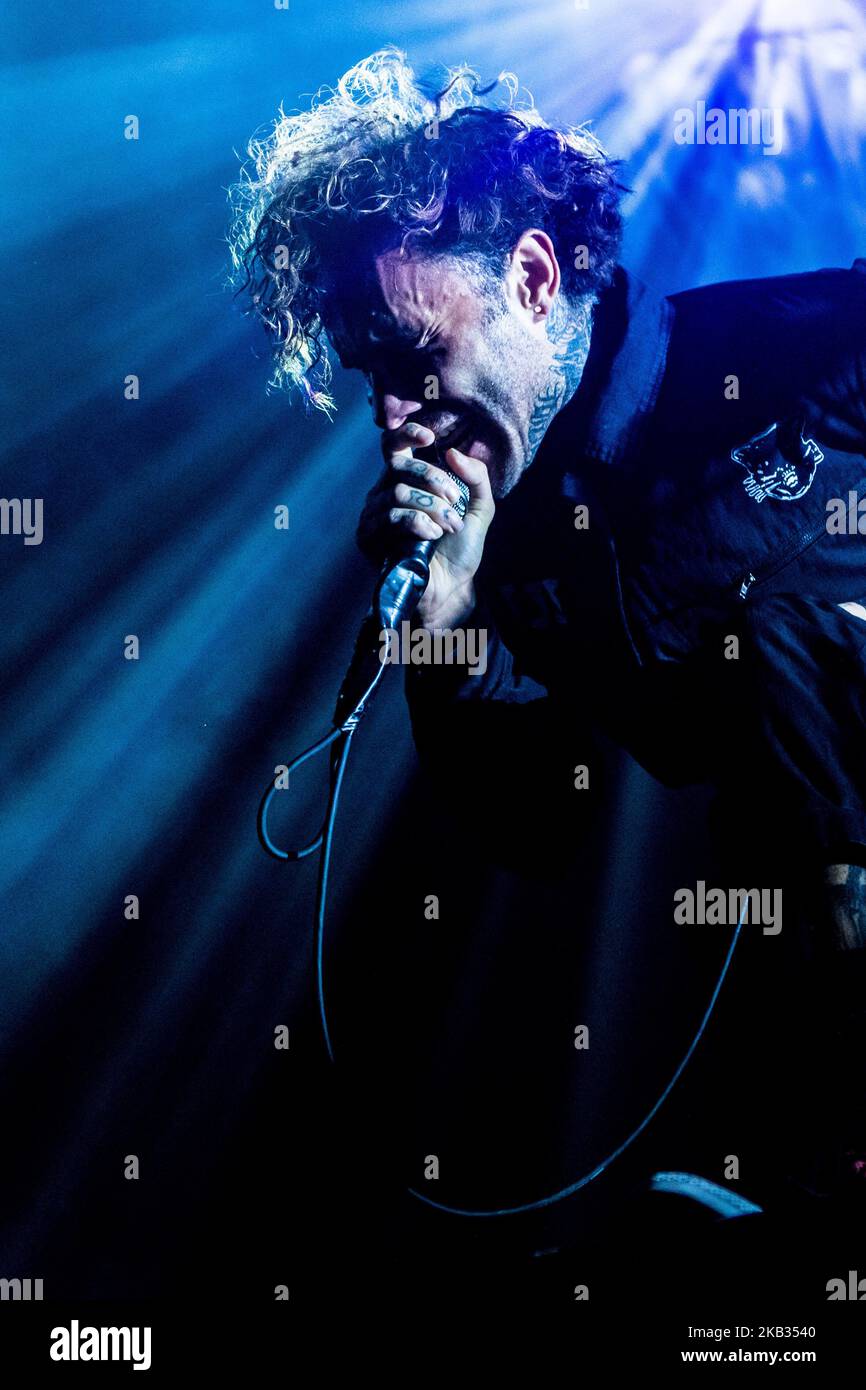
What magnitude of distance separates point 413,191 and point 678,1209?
1386 mm

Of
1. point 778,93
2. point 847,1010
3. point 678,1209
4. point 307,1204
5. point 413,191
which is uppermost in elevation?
point 778,93

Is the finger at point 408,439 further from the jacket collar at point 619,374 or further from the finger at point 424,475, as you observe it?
the jacket collar at point 619,374

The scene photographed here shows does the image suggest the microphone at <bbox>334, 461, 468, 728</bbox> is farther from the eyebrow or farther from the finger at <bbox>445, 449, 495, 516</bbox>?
the eyebrow

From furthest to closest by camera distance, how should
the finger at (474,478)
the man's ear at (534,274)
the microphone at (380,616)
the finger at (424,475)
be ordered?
the man's ear at (534,274) → the finger at (474,478) → the finger at (424,475) → the microphone at (380,616)

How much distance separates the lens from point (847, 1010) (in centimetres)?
90

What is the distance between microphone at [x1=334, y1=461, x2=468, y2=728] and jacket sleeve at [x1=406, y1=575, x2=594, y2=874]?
333 millimetres

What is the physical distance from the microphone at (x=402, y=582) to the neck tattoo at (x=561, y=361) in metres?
0.46

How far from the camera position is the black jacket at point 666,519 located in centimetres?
137

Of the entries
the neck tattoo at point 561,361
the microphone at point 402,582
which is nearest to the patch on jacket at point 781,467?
the neck tattoo at point 561,361

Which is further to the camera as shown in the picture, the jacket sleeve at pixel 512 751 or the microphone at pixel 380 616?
the jacket sleeve at pixel 512 751

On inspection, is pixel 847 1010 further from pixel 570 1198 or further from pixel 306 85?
pixel 306 85

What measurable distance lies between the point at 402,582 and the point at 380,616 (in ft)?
0.19

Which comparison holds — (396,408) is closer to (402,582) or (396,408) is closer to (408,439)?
(408,439)
